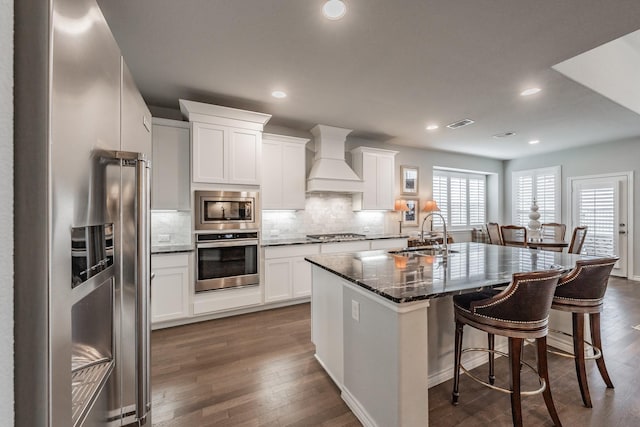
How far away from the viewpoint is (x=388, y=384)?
1.47m

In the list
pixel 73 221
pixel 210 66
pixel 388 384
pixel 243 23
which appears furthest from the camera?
pixel 210 66

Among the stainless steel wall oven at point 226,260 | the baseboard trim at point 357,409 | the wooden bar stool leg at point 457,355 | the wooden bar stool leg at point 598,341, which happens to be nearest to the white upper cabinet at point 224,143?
the stainless steel wall oven at point 226,260

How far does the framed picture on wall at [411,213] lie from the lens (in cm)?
570

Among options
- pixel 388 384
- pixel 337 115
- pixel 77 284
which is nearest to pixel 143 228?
pixel 77 284

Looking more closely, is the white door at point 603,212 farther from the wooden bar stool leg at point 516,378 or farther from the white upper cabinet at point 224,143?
the white upper cabinet at point 224,143

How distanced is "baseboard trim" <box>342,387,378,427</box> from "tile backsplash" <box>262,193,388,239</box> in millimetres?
2758

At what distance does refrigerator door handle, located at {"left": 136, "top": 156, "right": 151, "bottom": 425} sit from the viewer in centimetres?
96

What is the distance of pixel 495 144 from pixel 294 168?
14.3ft

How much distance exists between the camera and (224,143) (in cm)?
337

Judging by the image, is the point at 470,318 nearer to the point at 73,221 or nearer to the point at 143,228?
the point at 143,228

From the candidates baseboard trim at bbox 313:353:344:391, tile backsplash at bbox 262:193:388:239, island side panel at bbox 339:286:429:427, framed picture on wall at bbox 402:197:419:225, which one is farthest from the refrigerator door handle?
framed picture on wall at bbox 402:197:419:225

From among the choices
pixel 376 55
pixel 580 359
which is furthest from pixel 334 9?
pixel 580 359

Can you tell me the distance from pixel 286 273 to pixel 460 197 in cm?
530

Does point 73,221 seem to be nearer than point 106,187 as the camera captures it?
Yes
